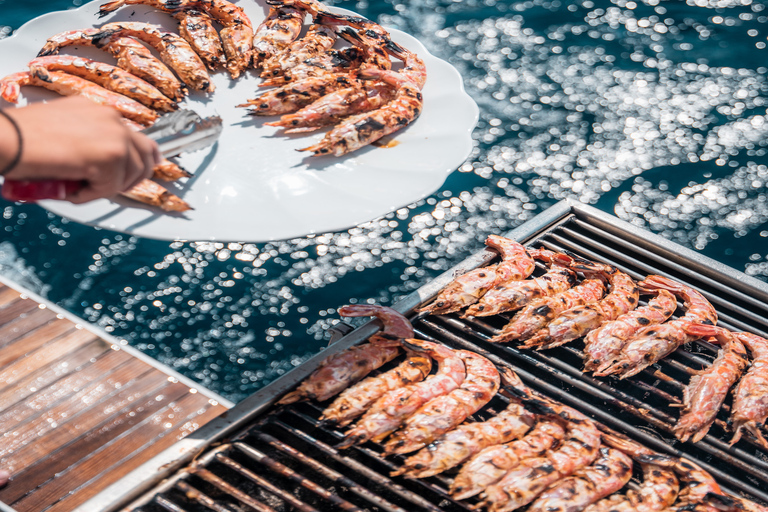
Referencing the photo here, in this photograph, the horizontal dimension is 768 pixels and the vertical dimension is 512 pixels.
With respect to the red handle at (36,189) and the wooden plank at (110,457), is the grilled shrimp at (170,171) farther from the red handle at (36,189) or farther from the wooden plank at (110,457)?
the wooden plank at (110,457)

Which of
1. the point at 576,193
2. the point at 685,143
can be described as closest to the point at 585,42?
the point at 685,143

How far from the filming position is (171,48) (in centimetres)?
275

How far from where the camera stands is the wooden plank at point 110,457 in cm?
327

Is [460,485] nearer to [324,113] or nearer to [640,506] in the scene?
[640,506]

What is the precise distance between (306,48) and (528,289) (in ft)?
5.48

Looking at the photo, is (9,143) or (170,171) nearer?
(9,143)

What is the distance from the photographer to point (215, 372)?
4375mm

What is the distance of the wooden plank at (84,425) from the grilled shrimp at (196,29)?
2.07 meters

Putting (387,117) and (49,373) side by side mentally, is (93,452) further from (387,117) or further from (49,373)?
(387,117)

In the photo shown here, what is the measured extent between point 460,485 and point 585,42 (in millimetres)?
6493

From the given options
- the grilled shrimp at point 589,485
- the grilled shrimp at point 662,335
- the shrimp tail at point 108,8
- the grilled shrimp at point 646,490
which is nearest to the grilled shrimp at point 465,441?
the grilled shrimp at point 589,485

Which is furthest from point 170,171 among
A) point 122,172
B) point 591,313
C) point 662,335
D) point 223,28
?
point 662,335

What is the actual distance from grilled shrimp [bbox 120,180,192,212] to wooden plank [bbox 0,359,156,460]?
7.31 ft

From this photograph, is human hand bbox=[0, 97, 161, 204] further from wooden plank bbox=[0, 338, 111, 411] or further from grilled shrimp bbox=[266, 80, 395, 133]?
wooden plank bbox=[0, 338, 111, 411]
